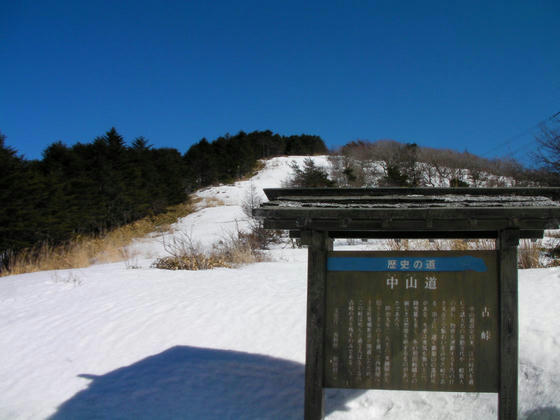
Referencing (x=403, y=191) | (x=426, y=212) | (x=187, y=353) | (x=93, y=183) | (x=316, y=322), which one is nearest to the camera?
(x=426, y=212)

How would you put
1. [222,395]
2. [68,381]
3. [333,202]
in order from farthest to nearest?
1. [68,381]
2. [222,395]
3. [333,202]

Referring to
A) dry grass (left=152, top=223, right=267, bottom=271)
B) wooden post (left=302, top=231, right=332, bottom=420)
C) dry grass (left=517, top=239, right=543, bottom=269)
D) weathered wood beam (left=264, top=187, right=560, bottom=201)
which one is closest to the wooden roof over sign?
weathered wood beam (left=264, top=187, right=560, bottom=201)

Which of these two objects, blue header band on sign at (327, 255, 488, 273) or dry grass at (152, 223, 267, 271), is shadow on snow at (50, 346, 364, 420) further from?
dry grass at (152, 223, 267, 271)

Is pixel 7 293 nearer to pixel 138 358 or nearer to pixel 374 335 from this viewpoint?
pixel 138 358

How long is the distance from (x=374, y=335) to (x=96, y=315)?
494 cm

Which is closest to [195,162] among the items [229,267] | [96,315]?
[229,267]

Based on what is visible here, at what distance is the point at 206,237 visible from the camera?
19859 mm

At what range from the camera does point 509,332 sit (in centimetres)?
331

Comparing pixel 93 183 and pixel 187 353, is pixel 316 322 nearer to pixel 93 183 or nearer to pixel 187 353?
pixel 187 353

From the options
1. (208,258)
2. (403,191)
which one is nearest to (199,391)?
(403,191)

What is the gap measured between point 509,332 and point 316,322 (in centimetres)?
140

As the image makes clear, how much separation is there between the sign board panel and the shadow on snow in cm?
116

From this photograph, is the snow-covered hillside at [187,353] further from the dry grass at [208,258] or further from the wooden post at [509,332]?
the dry grass at [208,258]

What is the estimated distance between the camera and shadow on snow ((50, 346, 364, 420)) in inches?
169
